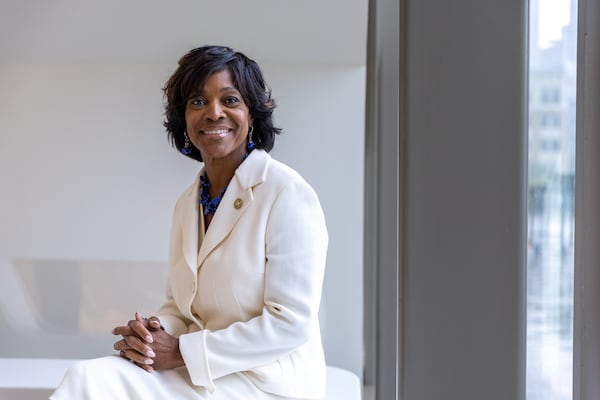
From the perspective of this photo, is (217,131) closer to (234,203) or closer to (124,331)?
(234,203)

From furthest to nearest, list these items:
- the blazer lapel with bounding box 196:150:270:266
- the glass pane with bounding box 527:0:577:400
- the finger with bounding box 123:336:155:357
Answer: the blazer lapel with bounding box 196:150:270:266
the finger with bounding box 123:336:155:357
the glass pane with bounding box 527:0:577:400

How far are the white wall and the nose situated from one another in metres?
0.93

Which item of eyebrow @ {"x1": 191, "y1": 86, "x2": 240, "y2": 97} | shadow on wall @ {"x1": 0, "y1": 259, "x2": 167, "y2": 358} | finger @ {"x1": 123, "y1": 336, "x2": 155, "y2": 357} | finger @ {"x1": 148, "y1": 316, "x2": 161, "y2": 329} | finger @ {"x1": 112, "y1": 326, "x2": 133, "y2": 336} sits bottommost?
shadow on wall @ {"x1": 0, "y1": 259, "x2": 167, "y2": 358}

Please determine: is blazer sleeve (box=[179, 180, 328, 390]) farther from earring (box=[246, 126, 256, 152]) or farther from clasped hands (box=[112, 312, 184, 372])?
earring (box=[246, 126, 256, 152])

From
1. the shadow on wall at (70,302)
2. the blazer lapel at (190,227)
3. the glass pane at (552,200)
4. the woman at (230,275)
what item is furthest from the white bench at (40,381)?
the glass pane at (552,200)

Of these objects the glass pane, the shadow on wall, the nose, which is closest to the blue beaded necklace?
the nose

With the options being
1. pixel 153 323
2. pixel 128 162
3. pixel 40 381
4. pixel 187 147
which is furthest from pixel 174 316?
pixel 128 162

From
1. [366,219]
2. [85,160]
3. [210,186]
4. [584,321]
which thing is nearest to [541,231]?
[584,321]

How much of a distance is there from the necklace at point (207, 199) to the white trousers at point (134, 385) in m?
0.32

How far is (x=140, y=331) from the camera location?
140cm

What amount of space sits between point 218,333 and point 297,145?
3.86 ft

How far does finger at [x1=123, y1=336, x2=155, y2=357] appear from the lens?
4.55 feet

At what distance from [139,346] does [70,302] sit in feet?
4.28

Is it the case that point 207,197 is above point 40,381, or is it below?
above
